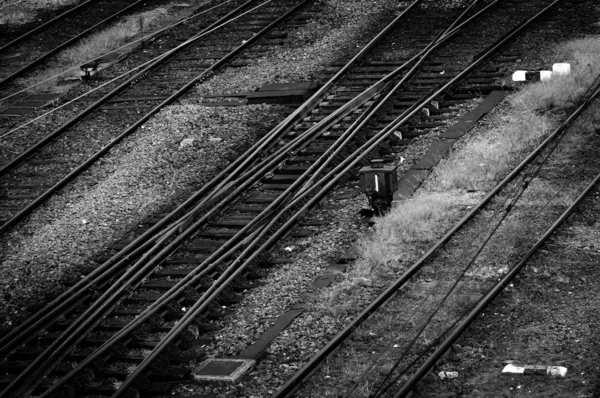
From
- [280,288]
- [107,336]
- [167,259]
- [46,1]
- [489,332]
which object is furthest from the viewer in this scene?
[46,1]

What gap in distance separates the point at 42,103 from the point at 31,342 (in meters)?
10.3

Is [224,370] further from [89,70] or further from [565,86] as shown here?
[89,70]

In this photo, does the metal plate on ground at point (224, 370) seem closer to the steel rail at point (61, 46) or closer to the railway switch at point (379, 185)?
the railway switch at point (379, 185)

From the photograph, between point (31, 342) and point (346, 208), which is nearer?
point (31, 342)

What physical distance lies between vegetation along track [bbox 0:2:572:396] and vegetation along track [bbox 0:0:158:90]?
780cm

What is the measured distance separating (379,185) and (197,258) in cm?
299

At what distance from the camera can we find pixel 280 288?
48.5 ft

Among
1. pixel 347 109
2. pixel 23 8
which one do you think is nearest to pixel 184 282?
pixel 347 109

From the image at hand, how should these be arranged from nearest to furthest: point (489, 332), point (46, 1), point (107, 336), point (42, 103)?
point (489, 332) < point (107, 336) < point (42, 103) < point (46, 1)

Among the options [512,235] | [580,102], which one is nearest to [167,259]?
[512,235]

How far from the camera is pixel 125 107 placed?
22.3 meters

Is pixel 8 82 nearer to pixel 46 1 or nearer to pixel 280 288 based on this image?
pixel 46 1

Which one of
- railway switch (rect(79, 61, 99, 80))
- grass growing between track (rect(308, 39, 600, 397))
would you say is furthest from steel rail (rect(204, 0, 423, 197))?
railway switch (rect(79, 61, 99, 80))

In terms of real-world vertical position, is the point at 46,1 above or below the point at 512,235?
above
